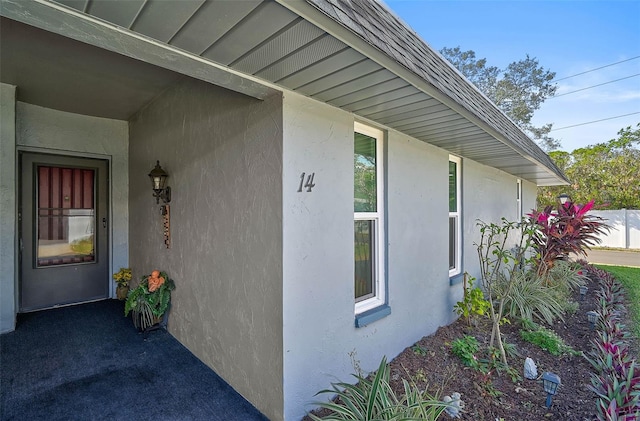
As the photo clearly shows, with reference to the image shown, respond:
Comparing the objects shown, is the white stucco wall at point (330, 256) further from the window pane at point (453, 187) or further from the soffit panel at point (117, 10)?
the window pane at point (453, 187)

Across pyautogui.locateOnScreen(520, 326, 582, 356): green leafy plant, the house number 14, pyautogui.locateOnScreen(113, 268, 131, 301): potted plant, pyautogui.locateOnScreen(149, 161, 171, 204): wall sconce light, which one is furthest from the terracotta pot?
pyautogui.locateOnScreen(520, 326, 582, 356): green leafy plant

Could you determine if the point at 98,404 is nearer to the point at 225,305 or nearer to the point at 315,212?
the point at 225,305

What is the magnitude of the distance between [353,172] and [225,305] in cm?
169

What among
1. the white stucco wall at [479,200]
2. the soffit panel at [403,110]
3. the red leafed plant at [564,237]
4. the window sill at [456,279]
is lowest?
the window sill at [456,279]

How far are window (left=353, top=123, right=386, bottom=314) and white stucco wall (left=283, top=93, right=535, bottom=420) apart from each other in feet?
0.36

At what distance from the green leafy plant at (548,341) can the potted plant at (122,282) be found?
5.70 meters

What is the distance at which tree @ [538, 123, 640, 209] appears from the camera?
14195 mm

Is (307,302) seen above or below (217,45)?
below

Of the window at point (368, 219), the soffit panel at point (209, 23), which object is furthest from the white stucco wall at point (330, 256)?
the soffit panel at point (209, 23)

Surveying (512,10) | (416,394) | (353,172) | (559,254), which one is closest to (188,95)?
(353,172)

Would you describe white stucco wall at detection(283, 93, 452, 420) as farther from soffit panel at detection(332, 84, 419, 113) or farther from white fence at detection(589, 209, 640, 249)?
white fence at detection(589, 209, 640, 249)

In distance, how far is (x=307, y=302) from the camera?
2.25 m

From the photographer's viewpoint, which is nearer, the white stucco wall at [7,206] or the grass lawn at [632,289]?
the white stucco wall at [7,206]

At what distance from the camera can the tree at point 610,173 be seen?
14195mm
